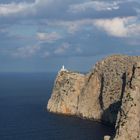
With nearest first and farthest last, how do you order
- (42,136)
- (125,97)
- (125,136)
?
(125,136), (125,97), (42,136)

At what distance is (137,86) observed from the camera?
13075 cm

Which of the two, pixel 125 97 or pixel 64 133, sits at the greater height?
pixel 125 97

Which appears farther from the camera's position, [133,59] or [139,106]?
[133,59]

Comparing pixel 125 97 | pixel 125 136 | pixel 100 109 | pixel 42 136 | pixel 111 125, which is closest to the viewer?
pixel 125 136

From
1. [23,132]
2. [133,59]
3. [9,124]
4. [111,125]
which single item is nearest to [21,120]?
[9,124]

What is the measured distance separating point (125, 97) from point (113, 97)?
6264 centimetres

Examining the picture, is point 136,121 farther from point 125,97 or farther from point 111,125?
point 111,125

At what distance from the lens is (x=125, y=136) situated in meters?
125

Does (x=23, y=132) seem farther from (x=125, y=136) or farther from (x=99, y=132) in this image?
(x=125, y=136)

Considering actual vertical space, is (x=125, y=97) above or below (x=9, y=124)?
above

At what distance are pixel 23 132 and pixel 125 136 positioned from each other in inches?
2241

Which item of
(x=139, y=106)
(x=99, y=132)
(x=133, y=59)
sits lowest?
(x=99, y=132)

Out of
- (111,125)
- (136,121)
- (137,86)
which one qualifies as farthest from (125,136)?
(111,125)

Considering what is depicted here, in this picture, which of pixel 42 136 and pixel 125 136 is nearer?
pixel 125 136
